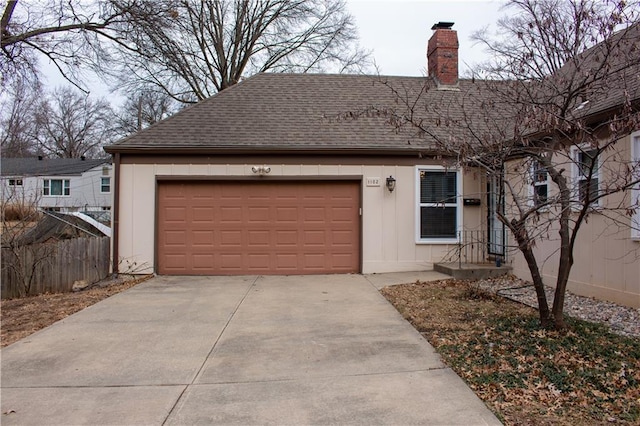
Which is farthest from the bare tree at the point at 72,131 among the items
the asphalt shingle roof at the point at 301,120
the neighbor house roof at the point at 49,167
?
the asphalt shingle roof at the point at 301,120

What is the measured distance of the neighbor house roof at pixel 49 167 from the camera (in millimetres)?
39312

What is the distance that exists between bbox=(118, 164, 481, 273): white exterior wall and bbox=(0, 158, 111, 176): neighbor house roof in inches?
1248

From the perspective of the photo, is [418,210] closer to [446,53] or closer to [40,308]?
[446,53]

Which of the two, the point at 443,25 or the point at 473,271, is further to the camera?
the point at 443,25

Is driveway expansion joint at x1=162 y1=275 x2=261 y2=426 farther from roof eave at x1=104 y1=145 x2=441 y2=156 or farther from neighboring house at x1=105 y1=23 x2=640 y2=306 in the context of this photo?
roof eave at x1=104 y1=145 x2=441 y2=156

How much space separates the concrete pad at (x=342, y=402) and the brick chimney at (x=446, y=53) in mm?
10705

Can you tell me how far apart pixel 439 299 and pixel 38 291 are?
7.69 meters

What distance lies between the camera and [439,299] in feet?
25.0

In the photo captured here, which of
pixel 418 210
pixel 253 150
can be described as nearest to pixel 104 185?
pixel 253 150

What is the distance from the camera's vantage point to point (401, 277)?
10.0 meters

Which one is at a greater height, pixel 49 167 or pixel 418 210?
pixel 49 167

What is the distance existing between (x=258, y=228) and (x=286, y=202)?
0.89m

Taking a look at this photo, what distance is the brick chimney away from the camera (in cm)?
1327

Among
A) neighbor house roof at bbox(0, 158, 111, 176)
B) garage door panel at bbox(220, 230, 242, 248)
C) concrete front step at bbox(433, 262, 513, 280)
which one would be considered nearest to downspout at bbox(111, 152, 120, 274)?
garage door panel at bbox(220, 230, 242, 248)
